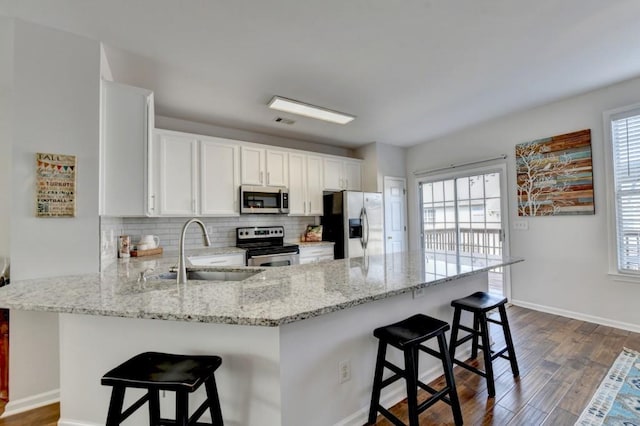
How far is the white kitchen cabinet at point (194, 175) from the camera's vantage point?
10.7 feet

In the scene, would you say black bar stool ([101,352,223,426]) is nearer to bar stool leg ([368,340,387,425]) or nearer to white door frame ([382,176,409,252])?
bar stool leg ([368,340,387,425])

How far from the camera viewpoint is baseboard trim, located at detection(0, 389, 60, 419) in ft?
5.97

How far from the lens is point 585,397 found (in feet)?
6.05

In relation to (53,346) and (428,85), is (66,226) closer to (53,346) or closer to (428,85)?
(53,346)

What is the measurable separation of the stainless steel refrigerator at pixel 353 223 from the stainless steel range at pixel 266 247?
767 millimetres

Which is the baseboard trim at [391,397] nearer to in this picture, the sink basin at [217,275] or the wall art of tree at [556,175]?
the sink basin at [217,275]

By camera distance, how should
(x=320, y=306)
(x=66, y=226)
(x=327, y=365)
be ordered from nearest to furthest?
1. (x=320, y=306)
2. (x=327, y=365)
3. (x=66, y=226)

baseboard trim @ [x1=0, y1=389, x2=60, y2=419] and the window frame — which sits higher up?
the window frame

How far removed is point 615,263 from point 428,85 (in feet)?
9.11

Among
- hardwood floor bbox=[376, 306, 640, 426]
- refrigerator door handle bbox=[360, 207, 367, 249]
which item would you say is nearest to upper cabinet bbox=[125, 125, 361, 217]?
refrigerator door handle bbox=[360, 207, 367, 249]

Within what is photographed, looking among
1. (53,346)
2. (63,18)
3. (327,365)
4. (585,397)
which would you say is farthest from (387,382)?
(63,18)

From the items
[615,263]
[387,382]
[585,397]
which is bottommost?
[585,397]

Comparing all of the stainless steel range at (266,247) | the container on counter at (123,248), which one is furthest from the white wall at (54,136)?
the stainless steel range at (266,247)

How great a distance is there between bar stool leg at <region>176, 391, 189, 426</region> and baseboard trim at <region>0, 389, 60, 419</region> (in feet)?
5.30
